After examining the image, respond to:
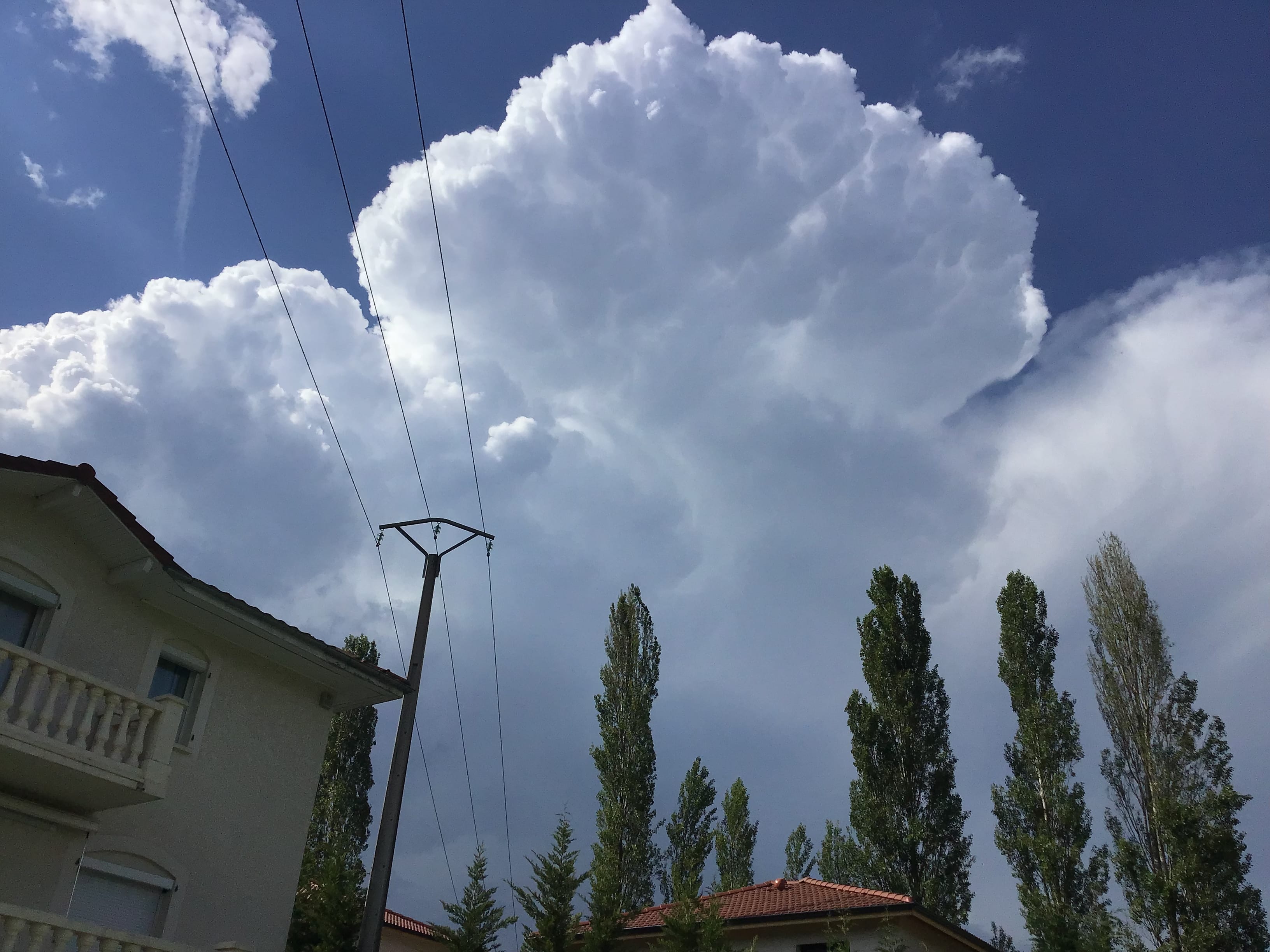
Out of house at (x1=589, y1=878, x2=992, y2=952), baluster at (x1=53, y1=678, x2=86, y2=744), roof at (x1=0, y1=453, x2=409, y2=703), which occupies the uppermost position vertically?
roof at (x1=0, y1=453, x2=409, y2=703)

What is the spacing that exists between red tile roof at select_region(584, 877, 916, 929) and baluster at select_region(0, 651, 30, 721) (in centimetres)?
1218

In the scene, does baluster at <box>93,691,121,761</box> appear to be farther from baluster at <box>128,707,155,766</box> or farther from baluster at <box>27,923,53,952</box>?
baluster at <box>27,923,53,952</box>

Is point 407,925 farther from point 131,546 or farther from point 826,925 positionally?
point 131,546

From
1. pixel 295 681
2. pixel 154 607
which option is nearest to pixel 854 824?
pixel 295 681

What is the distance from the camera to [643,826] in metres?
34.7

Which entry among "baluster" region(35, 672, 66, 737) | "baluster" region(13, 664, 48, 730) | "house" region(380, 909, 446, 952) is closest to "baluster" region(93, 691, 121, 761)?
"baluster" region(35, 672, 66, 737)

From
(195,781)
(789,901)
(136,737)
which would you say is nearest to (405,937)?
(789,901)

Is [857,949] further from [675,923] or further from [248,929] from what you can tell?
[248,929]

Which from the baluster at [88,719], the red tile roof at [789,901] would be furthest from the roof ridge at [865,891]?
the baluster at [88,719]

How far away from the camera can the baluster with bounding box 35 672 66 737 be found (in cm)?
1078

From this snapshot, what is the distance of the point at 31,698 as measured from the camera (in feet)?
35.2

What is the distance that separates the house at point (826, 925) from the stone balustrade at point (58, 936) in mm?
10690

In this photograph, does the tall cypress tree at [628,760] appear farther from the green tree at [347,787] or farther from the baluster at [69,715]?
the baluster at [69,715]

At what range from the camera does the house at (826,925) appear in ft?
65.1
